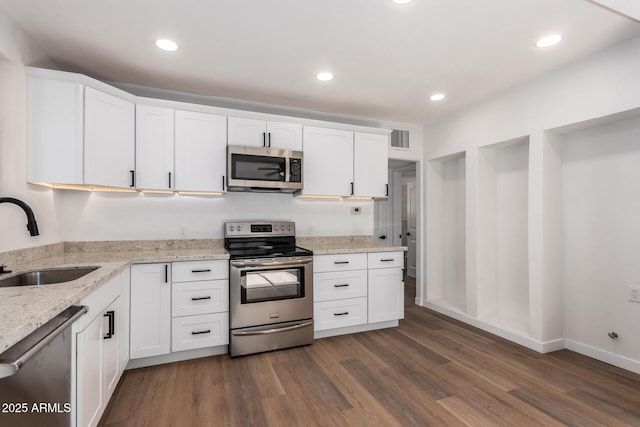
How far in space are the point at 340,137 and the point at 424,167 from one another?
59.1 inches

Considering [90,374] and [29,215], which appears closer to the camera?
[90,374]

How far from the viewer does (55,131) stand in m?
2.33

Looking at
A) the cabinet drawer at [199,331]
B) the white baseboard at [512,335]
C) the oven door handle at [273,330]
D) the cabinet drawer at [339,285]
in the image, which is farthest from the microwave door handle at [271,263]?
the white baseboard at [512,335]

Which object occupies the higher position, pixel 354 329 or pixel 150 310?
pixel 150 310

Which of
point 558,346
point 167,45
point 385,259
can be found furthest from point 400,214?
point 167,45

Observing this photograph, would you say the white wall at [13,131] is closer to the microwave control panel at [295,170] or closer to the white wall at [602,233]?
the microwave control panel at [295,170]

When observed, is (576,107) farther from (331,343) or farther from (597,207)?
(331,343)

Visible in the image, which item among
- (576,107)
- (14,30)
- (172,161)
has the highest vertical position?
(14,30)

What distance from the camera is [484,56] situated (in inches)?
99.5

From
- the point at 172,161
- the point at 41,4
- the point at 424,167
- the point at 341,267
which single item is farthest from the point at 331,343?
the point at 41,4

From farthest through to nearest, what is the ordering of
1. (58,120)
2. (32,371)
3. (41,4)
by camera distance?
(58,120), (41,4), (32,371)

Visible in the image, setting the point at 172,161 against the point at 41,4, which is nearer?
the point at 41,4

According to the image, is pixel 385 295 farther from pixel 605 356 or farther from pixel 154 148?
pixel 154 148

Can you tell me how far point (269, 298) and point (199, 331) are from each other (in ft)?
2.13
